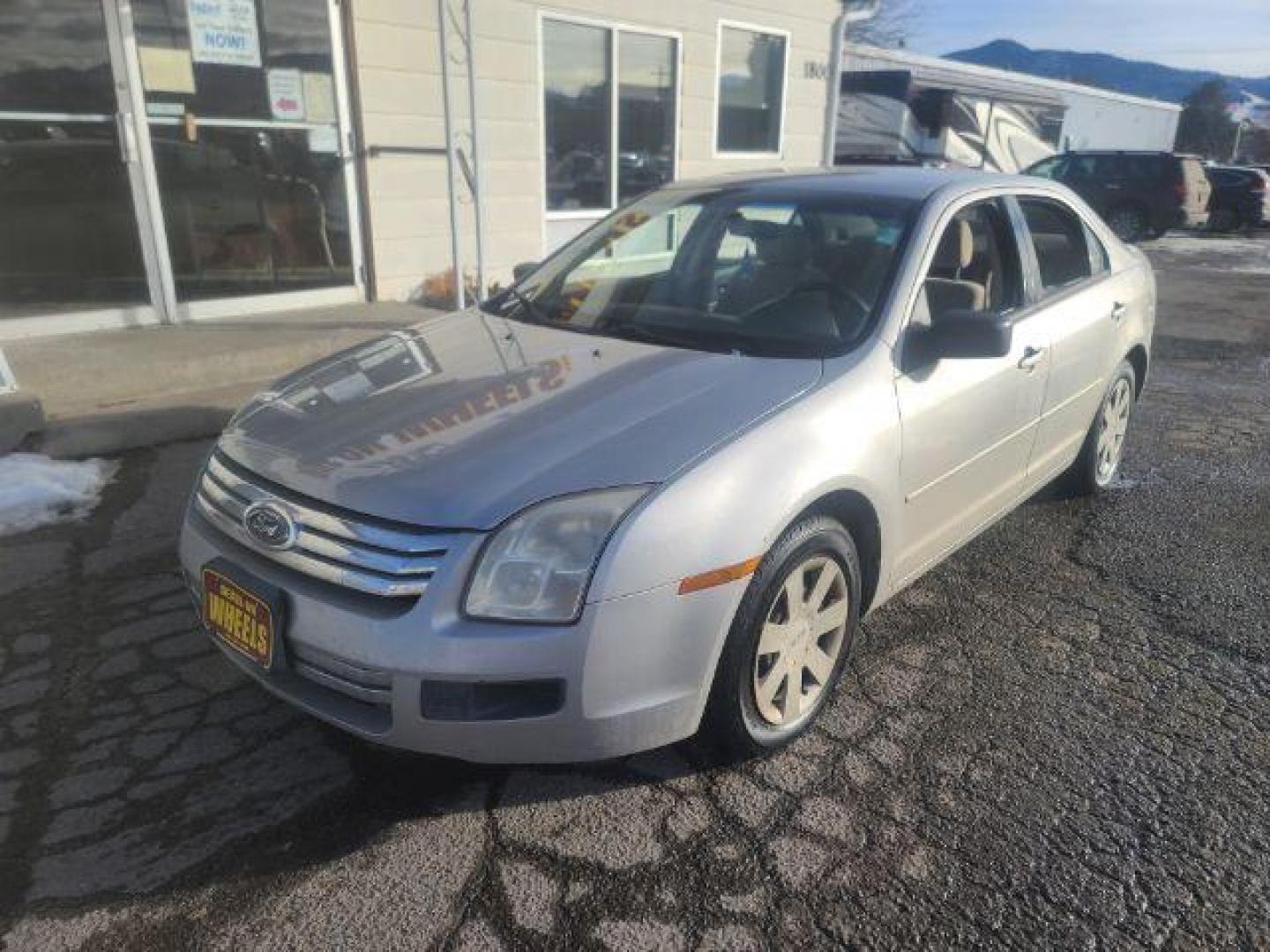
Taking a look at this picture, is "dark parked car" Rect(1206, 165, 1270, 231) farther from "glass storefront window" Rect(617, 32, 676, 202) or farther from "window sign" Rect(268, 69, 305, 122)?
"window sign" Rect(268, 69, 305, 122)

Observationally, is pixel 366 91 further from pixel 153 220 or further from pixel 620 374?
pixel 620 374

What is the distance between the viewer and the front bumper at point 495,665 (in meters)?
2.02

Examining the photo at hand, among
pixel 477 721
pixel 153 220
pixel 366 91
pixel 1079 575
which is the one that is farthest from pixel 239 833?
pixel 366 91

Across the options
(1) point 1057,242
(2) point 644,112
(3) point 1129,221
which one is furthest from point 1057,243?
(3) point 1129,221

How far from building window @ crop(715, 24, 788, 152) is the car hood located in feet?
25.6

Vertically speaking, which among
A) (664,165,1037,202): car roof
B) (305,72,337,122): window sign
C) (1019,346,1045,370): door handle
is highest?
(305,72,337,122): window sign

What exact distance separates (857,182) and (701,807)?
7.51ft

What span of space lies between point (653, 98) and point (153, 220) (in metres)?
5.00

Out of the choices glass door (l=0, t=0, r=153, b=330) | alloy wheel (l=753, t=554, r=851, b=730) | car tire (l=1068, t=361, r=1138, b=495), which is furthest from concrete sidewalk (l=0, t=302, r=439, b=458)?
car tire (l=1068, t=361, r=1138, b=495)

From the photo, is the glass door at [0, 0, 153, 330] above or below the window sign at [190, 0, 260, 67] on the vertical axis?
below

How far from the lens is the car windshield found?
2.90 meters

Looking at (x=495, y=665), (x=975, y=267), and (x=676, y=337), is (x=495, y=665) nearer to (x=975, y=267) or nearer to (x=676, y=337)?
(x=676, y=337)

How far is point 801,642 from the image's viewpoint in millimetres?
2535

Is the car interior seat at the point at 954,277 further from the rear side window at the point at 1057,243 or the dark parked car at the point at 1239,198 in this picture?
the dark parked car at the point at 1239,198
